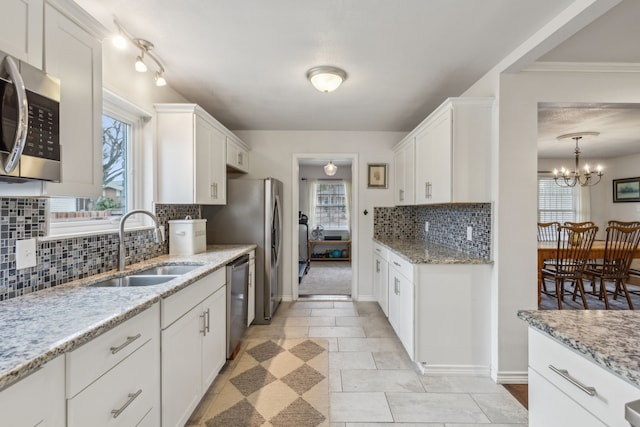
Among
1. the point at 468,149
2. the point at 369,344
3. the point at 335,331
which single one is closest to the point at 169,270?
the point at 335,331

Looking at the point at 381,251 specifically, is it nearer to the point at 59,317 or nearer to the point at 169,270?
the point at 169,270

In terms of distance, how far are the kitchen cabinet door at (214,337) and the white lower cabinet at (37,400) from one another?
1.03 meters

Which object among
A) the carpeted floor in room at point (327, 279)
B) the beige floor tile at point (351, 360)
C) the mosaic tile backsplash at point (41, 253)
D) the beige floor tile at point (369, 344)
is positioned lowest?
the beige floor tile at point (351, 360)

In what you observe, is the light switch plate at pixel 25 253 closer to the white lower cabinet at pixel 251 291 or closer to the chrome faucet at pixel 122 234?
the chrome faucet at pixel 122 234

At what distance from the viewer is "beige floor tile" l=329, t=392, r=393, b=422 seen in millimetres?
1800

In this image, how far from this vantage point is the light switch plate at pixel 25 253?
1.32 m

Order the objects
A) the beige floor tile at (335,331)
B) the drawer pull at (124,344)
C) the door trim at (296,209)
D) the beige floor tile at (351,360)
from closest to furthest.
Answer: the drawer pull at (124,344) → the beige floor tile at (351,360) → the beige floor tile at (335,331) → the door trim at (296,209)

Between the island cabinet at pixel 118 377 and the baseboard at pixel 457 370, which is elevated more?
the island cabinet at pixel 118 377

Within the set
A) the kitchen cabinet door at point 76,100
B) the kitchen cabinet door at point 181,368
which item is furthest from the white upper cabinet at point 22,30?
the kitchen cabinet door at point 181,368

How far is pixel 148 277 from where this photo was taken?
74.4 inches

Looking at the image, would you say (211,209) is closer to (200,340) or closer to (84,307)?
(200,340)

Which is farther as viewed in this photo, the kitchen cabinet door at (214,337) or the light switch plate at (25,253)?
the kitchen cabinet door at (214,337)

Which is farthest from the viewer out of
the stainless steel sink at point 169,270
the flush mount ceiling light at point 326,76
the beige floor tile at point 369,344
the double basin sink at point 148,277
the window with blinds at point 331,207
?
the window with blinds at point 331,207

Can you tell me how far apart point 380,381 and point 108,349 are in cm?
181
